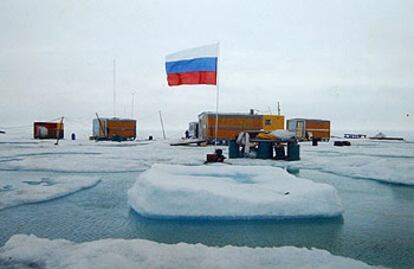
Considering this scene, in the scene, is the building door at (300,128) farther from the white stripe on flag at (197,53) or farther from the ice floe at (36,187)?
the ice floe at (36,187)

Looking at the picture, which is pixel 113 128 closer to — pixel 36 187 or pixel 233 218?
pixel 36 187

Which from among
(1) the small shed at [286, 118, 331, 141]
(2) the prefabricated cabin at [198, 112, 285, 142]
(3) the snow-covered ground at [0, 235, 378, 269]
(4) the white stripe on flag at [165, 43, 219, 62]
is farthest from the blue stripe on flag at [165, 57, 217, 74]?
(1) the small shed at [286, 118, 331, 141]

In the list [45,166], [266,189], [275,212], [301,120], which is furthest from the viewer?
[301,120]

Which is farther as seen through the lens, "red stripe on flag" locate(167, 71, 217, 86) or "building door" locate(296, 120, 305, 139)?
"building door" locate(296, 120, 305, 139)

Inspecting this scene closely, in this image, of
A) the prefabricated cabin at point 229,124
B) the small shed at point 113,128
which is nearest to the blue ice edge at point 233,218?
the prefabricated cabin at point 229,124

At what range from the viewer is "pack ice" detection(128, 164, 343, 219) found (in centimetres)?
540

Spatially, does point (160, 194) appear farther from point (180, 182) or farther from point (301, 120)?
point (301, 120)

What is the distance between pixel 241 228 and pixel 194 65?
574 inches

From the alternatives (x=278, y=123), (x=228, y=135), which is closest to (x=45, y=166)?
(x=228, y=135)

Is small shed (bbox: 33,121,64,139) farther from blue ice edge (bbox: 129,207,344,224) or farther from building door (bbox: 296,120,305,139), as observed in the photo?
blue ice edge (bbox: 129,207,344,224)

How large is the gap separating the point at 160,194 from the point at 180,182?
0.61m

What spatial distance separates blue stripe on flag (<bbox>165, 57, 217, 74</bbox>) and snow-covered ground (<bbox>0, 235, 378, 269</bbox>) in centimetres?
1516

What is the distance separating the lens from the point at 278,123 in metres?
32.1

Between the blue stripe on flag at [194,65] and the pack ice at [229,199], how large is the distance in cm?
1265
